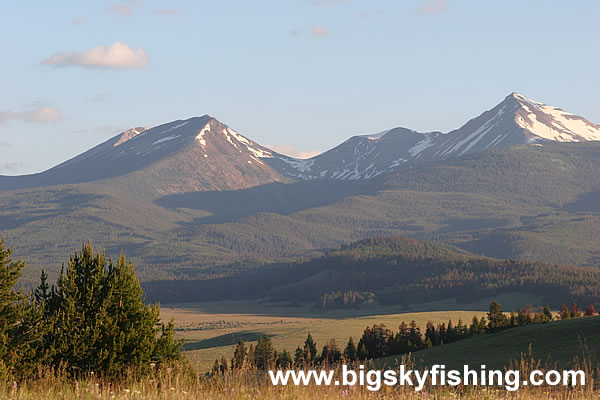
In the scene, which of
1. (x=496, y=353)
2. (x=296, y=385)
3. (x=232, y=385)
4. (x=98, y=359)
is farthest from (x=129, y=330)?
(x=496, y=353)

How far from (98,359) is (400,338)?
218 ft

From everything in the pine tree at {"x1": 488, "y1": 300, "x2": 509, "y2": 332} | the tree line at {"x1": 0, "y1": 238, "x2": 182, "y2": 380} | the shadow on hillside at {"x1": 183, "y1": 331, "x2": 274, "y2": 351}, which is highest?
the tree line at {"x1": 0, "y1": 238, "x2": 182, "y2": 380}

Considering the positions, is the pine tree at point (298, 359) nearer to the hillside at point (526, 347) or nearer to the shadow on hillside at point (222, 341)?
the hillside at point (526, 347)

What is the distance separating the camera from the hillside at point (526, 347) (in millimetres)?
43816

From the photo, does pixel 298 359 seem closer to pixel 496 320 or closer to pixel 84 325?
pixel 84 325

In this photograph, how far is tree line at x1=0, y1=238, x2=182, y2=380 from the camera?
20.9 meters

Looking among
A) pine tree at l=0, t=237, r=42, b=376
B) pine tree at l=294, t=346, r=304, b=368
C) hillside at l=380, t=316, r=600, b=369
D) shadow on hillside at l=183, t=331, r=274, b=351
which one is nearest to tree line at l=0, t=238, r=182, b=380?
pine tree at l=0, t=237, r=42, b=376

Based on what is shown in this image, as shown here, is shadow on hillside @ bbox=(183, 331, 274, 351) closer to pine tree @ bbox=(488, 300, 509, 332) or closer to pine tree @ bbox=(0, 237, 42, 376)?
pine tree @ bbox=(488, 300, 509, 332)

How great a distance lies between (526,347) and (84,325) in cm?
3441

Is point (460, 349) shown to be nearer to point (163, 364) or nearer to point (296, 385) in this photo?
point (163, 364)

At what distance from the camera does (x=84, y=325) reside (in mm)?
22062

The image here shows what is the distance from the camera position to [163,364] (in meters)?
20.5

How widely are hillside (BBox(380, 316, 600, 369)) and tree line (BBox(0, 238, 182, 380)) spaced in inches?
892

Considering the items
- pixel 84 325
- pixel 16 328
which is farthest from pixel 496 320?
pixel 16 328
